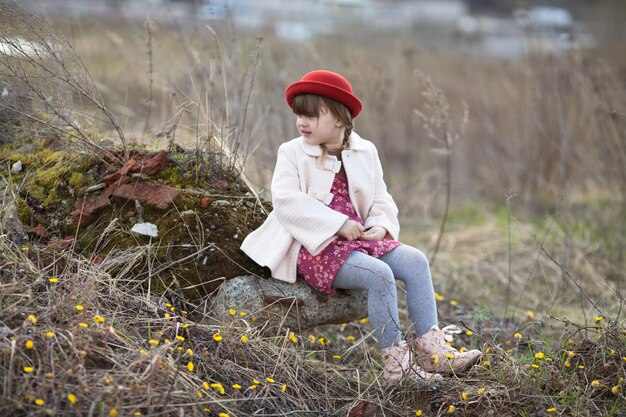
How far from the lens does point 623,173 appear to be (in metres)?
6.93

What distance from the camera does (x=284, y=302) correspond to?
351 cm

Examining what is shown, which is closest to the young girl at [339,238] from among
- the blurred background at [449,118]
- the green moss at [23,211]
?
the blurred background at [449,118]

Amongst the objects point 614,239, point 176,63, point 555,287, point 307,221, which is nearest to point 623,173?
point 614,239

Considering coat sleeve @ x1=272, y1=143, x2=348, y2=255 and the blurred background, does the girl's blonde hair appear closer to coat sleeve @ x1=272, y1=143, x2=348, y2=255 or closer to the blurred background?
coat sleeve @ x1=272, y1=143, x2=348, y2=255

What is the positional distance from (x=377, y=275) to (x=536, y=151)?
537cm

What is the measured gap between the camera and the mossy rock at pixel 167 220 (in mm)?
3475

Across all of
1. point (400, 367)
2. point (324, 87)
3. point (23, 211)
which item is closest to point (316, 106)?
point (324, 87)

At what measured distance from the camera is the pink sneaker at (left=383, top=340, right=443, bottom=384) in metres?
3.22

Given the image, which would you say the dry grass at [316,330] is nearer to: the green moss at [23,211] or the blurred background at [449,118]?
the blurred background at [449,118]

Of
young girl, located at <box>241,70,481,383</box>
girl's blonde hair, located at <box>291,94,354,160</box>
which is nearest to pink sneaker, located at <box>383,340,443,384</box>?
young girl, located at <box>241,70,481,383</box>

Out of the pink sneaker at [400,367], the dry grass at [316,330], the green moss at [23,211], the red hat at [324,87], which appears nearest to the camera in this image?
the dry grass at [316,330]

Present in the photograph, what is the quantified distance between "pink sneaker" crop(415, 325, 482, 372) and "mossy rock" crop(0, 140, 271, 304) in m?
0.83

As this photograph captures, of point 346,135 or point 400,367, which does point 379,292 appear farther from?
point 346,135

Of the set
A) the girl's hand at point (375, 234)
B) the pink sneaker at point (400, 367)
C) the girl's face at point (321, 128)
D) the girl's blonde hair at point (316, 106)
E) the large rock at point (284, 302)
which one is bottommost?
the pink sneaker at point (400, 367)
